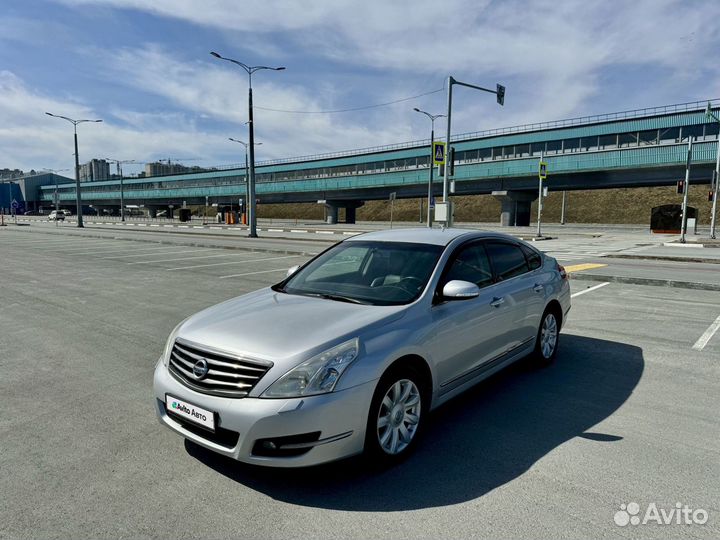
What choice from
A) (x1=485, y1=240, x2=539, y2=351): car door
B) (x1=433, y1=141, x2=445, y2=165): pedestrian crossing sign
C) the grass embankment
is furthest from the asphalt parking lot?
the grass embankment

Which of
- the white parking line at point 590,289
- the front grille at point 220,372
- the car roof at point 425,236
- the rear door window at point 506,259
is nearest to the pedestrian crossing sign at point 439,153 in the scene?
the white parking line at point 590,289

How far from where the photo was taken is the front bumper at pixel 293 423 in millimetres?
2859

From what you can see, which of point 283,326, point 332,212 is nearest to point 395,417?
point 283,326

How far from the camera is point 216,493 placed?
120 inches

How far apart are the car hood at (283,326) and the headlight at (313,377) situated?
57 millimetres

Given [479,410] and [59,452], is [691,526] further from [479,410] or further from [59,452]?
[59,452]

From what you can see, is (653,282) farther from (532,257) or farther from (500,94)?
(500,94)

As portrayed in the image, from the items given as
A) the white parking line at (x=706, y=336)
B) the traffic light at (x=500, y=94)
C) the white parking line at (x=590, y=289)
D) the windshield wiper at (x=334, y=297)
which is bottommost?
the white parking line at (x=706, y=336)

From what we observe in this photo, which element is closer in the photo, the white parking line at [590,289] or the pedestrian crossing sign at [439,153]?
the white parking line at [590,289]

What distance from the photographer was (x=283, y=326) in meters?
3.36

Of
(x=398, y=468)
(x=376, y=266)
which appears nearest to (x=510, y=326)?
(x=376, y=266)

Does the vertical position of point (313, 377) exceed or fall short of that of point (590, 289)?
it exceeds it

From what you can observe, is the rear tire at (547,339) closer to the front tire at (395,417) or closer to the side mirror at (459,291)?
the side mirror at (459,291)

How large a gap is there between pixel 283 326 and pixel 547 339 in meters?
3.44
